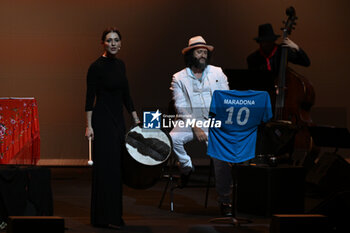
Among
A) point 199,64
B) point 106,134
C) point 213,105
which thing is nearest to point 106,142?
point 106,134

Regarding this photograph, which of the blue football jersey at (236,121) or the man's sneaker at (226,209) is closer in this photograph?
the blue football jersey at (236,121)

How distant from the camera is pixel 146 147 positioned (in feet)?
16.6

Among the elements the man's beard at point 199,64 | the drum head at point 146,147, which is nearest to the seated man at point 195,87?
the man's beard at point 199,64

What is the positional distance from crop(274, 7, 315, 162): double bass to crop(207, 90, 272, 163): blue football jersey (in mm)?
1461

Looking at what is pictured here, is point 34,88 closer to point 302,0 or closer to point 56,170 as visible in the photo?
point 56,170

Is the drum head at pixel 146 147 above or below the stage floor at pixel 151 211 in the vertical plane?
above

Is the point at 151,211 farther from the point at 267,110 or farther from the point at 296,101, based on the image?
the point at 296,101

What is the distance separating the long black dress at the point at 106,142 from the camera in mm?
5070

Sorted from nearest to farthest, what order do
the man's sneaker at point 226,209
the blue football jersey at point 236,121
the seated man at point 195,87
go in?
the blue football jersey at point 236,121
the man's sneaker at point 226,209
the seated man at point 195,87

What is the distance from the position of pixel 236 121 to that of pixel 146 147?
0.81 meters

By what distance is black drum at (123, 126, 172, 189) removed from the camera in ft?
16.5

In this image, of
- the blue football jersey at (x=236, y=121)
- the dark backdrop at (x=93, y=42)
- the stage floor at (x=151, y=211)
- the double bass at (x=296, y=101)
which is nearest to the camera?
the stage floor at (x=151, y=211)

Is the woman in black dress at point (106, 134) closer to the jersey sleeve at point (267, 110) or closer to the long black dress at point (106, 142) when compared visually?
the long black dress at point (106, 142)

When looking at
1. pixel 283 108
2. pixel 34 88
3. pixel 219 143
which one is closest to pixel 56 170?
pixel 34 88
